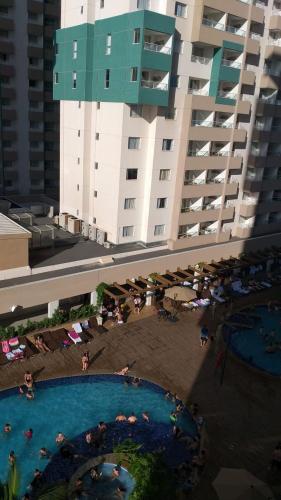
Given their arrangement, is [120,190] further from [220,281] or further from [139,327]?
[220,281]

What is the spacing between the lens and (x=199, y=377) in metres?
33.2

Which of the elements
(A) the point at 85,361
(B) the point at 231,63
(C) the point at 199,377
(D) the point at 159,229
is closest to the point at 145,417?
(C) the point at 199,377

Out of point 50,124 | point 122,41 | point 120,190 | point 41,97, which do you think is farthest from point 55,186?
point 122,41

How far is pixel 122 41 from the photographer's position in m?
36.9

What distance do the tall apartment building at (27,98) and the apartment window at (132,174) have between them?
25.6 m

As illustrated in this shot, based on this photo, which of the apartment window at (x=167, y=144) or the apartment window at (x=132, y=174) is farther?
the apartment window at (x=167, y=144)

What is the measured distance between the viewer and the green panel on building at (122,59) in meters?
35.5

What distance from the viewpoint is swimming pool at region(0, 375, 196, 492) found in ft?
84.3

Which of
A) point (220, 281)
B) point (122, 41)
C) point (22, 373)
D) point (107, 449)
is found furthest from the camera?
point (220, 281)

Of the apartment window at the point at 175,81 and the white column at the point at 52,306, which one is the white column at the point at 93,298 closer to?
the white column at the point at 52,306

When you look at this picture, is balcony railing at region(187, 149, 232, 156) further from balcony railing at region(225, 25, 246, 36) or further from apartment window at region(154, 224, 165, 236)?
balcony railing at region(225, 25, 246, 36)

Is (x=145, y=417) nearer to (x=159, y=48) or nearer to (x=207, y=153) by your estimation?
(x=207, y=153)

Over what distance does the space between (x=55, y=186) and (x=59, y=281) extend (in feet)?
109

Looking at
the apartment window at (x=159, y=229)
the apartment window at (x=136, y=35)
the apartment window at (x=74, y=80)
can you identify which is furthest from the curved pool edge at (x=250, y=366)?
the apartment window at (x=74, y=80)
